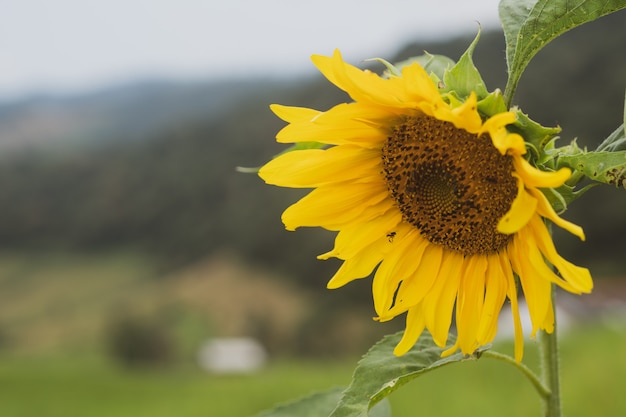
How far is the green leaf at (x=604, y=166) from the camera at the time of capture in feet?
2.85

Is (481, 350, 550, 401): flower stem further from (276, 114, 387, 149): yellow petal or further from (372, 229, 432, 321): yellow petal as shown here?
(276, 114, 387, 149): yellow petal

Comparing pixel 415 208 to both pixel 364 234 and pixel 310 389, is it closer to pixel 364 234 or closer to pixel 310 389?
pixel 364 234

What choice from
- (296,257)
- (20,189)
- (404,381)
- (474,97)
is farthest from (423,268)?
(20,189)

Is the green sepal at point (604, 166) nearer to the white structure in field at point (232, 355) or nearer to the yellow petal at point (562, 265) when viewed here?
the yellow petal at point (562, 265)

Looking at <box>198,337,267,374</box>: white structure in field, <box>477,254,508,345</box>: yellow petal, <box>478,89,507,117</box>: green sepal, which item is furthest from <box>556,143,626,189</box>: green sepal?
<box>198,337,267,374</box>: white structure in field

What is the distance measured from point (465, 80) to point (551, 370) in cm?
47

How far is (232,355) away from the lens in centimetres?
2184

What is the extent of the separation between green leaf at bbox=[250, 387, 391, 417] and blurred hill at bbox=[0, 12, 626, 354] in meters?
19.6

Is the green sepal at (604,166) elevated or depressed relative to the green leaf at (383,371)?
elevated

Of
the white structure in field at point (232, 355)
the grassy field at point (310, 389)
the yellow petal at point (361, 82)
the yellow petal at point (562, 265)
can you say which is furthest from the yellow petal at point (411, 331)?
the white structure in field at point (232, 355)

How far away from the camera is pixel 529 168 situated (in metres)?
0.87

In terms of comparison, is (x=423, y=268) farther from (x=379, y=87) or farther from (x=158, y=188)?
(x=158, y=188)

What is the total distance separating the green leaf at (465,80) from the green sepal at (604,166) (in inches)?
5.9

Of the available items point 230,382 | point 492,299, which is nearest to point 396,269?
point 492,299
